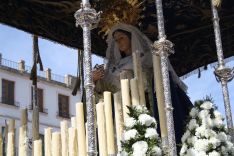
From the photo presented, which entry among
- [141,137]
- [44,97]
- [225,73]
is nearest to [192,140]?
[141,137]

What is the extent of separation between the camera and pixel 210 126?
620 cm

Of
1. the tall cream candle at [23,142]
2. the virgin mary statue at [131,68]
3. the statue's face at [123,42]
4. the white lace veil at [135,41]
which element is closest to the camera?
the virgin mary statue at [131,68]

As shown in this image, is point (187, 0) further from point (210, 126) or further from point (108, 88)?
point (210, 126)

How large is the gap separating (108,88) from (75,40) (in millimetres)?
1757

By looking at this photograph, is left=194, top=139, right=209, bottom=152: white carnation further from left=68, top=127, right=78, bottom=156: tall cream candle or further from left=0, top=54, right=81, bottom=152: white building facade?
left=0, top=54, right=81, bottom=152: white building facade

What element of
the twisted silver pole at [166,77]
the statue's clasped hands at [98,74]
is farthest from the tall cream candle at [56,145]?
the twisted silver pole at [166,77]

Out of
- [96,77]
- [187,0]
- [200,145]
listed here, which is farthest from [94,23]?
[187,0]

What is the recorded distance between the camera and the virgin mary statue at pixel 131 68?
7246mm

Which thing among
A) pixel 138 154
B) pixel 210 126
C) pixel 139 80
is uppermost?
pixel 139 80

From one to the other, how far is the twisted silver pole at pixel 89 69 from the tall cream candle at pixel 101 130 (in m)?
1.02

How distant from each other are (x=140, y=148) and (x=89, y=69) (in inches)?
35.2

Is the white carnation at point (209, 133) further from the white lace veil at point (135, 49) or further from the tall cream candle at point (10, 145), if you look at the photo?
the tall cream candle at point (10, 145)

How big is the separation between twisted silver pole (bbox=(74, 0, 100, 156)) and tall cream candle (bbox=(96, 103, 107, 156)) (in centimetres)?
102

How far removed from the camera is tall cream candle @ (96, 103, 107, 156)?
6.41 metres
